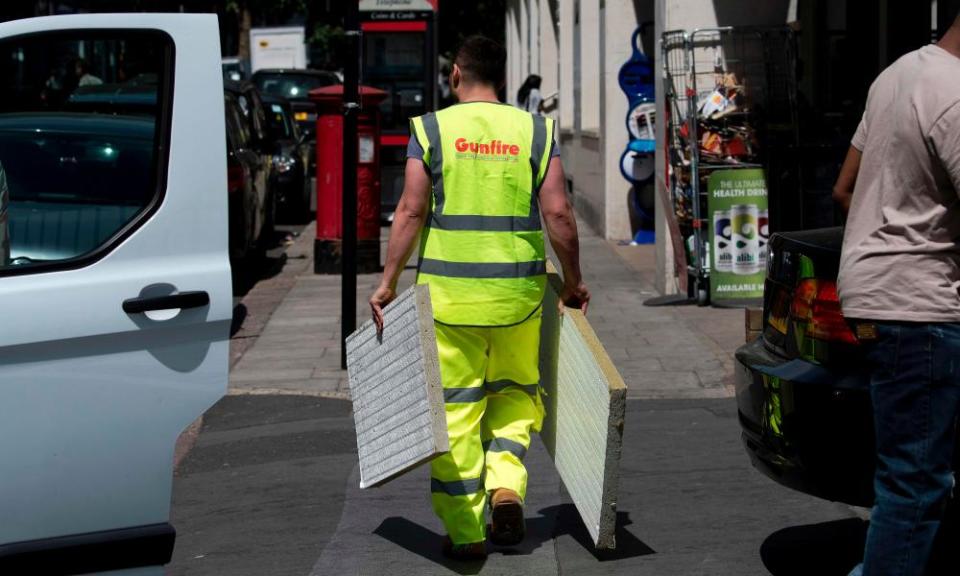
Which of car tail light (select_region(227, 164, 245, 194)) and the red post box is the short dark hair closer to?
car tail light (select_region(227, 164, 245, 194))

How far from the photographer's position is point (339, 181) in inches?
558

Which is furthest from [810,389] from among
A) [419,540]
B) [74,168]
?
[74,168]

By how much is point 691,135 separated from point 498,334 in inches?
250

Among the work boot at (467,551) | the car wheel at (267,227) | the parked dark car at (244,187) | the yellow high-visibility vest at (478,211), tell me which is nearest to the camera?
the yellow high-visibility vest at (478,211)

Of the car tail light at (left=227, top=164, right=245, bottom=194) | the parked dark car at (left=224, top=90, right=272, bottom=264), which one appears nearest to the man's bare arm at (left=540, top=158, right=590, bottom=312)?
the parked dark car at (left=224, top=90, right=272, bottom=264)

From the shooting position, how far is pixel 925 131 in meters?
3.82

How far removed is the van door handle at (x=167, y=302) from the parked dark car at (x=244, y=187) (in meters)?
7.65

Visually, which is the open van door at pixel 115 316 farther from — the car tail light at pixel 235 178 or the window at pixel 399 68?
the window at pixel 399 68

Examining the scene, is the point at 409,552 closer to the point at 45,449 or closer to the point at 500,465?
the point at 500,465

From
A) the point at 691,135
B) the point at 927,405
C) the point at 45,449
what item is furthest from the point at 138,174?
the point at 691,135

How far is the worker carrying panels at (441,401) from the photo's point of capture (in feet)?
15.4

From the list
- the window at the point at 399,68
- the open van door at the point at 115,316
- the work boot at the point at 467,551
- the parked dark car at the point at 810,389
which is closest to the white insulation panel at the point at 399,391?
the work boot at the point at 467,551

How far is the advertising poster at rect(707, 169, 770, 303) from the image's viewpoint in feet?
35.7

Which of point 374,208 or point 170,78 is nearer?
point 170,78
